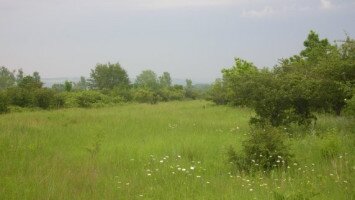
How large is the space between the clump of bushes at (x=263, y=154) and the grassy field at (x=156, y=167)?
0.25 m

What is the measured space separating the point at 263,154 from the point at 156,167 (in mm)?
2369

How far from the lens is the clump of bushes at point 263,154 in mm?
7617

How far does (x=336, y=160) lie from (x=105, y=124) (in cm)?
995

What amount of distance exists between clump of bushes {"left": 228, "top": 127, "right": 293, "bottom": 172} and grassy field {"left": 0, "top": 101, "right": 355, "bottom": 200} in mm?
249

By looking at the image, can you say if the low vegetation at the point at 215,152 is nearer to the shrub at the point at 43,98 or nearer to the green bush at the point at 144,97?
the shrub at the point at 43,98

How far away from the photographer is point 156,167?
8125 mm

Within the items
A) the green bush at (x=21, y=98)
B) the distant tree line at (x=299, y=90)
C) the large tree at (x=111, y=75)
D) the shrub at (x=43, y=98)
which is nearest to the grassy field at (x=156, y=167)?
the distant tree line at (x=299, y=90)

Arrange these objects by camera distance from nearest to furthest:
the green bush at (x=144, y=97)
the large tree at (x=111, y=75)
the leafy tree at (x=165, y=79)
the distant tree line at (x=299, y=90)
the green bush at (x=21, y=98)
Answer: the distant tree line at (x=299, y=90) < the green bush at (x=21, y=98) < the green bush at (x=144, y=97) < the large tree at (x=111, y=75) < the leafy tree at (x=165, y=79)

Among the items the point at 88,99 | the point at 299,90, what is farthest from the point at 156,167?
the point at 88,99

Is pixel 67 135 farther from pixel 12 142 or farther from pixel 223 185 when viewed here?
pixel 223 185

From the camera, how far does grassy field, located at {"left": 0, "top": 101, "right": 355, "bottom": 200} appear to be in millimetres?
6133

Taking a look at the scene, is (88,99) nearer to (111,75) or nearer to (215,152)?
(215,152)

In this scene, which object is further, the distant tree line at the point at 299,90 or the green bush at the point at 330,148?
the distant tree line at the point at 299,90

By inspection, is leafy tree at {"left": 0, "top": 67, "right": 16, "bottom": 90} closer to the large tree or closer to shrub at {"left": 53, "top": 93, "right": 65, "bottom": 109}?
the large tree
